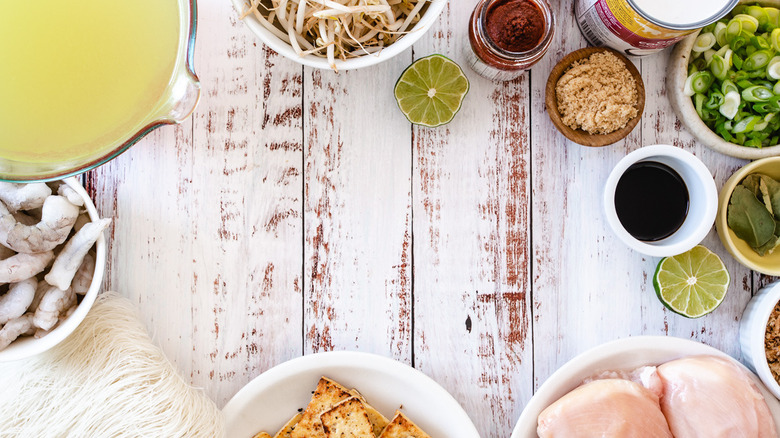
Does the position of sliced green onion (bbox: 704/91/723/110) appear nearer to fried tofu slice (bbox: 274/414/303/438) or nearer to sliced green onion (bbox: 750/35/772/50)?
sliced green onion (bbox: 750/35/772/50)

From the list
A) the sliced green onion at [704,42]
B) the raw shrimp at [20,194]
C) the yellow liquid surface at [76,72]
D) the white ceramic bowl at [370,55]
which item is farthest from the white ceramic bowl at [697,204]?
the raw shrimp at [20,194]

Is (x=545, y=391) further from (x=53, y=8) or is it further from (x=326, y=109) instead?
(x=53, y=8)

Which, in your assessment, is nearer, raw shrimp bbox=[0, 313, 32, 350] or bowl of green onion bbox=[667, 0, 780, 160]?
A: raw shrimp bbox=[0, 313, 32, 350]

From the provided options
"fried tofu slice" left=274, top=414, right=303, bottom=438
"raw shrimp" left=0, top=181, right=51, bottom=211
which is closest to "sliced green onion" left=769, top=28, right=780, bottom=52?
"fried tofu slice" left=274, top=414, right=303, bottom=438

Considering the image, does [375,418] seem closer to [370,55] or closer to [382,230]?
[382,230]

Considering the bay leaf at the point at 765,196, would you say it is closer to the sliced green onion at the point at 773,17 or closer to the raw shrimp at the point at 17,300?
the sliced green onion at the point at 773,17

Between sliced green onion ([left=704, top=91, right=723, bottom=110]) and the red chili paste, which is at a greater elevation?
the red chili paste
